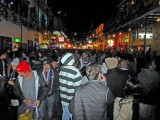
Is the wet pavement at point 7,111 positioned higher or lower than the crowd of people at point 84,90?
lower

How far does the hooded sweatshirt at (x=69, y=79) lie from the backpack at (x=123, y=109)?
2.03 meters

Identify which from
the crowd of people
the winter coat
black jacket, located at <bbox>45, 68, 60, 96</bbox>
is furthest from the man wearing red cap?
the winter coat

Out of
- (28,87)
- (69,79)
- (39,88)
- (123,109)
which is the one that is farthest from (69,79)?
(123,109)

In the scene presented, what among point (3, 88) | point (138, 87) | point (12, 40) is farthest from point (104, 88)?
point (12, 40)

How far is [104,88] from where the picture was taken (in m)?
3.90

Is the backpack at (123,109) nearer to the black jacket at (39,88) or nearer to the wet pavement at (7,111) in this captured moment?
the black jacket at (39,88)

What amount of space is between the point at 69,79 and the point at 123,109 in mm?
2255

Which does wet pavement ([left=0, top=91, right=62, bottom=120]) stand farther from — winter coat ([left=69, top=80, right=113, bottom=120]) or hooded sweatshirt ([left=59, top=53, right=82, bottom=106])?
winter coat ([left=69, top=80, right=113, bottom=120])

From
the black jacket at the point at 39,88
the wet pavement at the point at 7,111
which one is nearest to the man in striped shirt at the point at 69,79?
the black jacket at the point at 39,88

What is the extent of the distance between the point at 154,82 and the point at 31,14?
94.9ft

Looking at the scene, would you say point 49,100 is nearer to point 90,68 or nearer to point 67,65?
point 67,65

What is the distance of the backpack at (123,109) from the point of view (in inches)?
155

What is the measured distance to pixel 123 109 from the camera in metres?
3.96

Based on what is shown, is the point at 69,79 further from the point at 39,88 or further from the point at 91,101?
the point at 91,101
